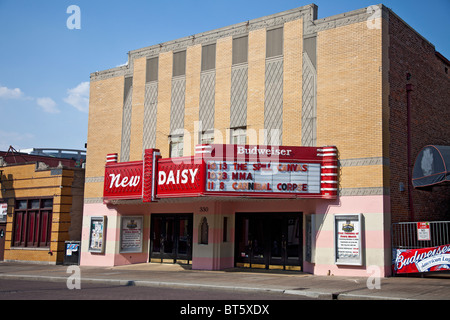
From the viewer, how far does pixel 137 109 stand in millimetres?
27156

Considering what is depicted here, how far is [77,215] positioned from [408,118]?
746 inches

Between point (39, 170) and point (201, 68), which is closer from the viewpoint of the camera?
point (201, 68)

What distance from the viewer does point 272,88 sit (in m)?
22.9

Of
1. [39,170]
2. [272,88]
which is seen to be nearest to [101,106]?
[39,170]

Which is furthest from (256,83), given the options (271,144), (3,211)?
(3,211)

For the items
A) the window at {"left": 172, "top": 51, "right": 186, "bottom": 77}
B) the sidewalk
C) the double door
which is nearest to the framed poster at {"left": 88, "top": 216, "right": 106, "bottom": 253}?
the sidewalk

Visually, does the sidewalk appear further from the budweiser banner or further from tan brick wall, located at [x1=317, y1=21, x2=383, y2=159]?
tan brick wall, located at [x1=317, y1=21, x2=383, y2=159]

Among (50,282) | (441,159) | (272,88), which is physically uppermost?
(272,88)

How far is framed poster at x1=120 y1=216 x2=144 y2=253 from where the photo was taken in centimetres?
2616

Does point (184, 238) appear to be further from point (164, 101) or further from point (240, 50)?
point (240, 50)

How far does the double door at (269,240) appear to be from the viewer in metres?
22.0

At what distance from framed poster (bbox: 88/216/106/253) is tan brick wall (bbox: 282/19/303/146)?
1111 cm

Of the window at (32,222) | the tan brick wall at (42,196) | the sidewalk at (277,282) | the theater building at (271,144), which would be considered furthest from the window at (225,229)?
the window at (32,222)
